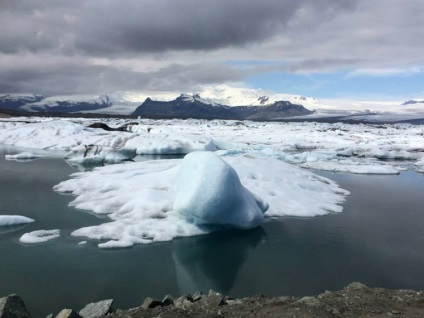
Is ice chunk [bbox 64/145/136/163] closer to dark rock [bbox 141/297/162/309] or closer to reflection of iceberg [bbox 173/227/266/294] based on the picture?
reflection of iceberg [bbox 173/227/266/294]

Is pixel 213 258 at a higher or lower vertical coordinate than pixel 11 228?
lower

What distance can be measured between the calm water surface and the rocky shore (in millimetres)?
747

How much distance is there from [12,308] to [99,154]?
63.1ft

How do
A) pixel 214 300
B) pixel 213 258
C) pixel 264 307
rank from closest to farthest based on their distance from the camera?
pixel 264 307, pixel 214 300, pixel 213 258

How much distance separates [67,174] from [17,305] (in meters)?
13.9

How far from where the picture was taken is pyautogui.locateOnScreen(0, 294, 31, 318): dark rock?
4.78 meters

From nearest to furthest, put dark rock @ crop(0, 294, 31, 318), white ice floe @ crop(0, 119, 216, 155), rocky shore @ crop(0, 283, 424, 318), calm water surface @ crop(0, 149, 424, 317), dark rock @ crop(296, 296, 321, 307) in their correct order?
dark rock @ crop(0, 294, 31, 318)
rocky shore @ crop(0, 283, 424, 318)
dark rock @ crop(296, 296, 321, 307)
calm water surface @ crop(0, 149, 424, 317)
white ice floe @ crop(0, 119, 216, 155)

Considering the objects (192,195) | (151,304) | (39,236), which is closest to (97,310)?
(151,304)

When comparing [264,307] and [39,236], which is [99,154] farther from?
[264,307]

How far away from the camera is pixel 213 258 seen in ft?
27.3

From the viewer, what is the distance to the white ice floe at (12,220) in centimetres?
981

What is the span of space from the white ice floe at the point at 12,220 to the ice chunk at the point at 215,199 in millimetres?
3844

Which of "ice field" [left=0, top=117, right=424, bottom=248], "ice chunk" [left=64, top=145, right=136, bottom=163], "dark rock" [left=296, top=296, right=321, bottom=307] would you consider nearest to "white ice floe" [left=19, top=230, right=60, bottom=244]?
"ice field" [left=0, top=117, right=424, bottom=248]

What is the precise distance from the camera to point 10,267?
24.3ft
